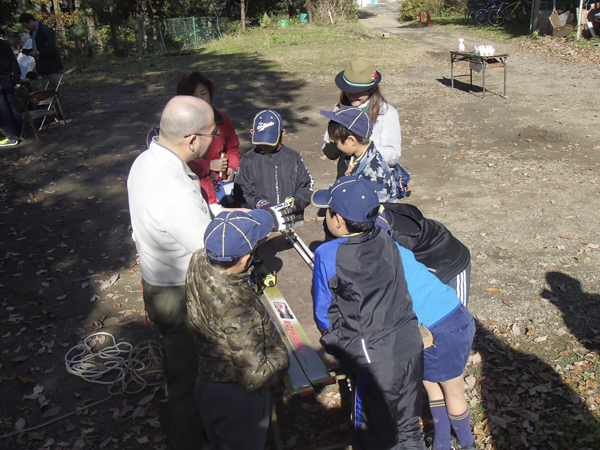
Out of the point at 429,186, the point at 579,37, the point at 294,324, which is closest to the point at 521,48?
the point at 579,37

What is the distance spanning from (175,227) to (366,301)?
1079 mm

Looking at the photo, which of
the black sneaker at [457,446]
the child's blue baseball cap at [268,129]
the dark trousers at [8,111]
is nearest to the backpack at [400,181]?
the child's blue baseball cap at [268,129]

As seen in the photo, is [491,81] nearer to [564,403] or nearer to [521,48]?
[521,48]

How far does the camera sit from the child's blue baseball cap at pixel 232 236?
2209 millimetres

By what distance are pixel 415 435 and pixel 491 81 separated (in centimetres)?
1378

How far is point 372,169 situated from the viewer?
12.3 ft

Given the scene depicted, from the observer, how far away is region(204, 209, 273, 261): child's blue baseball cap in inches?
87.0

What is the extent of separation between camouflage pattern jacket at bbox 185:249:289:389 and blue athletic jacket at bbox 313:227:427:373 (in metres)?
0.40

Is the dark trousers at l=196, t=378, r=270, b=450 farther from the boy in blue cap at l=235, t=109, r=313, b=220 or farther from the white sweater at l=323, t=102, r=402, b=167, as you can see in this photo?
the white sweater at l=323, t=102, r=402, b=167

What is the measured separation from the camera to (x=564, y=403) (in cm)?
360

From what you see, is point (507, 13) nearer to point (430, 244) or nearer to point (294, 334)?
point (430, 244)

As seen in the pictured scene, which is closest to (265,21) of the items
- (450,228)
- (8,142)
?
(8,142)

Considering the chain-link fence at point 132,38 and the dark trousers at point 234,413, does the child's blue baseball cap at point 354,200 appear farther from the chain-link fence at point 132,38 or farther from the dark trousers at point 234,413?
the chain-link fence at point 132,38

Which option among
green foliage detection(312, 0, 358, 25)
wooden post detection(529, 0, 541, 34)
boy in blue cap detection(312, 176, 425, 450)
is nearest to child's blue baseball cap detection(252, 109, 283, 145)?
boy in blue cap detection(312, 176, 425, 450)
